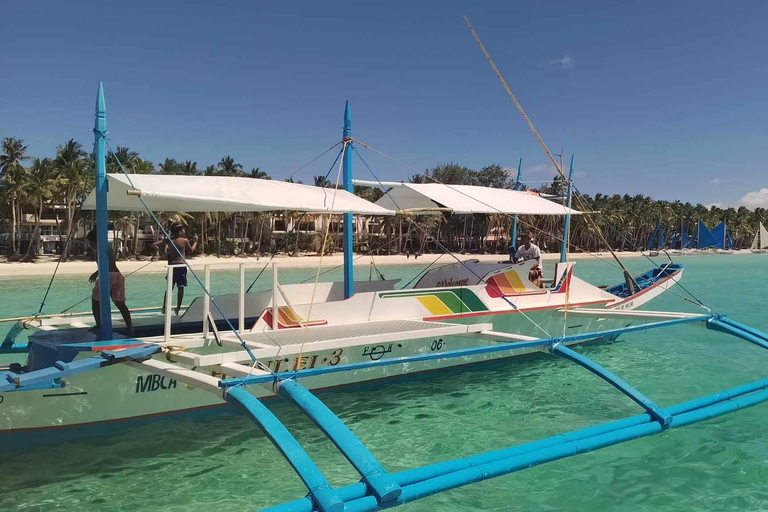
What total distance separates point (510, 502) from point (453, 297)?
15.1 ft

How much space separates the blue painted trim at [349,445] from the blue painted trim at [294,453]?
0.91 ft

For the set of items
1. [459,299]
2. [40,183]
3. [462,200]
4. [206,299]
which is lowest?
[459,299]

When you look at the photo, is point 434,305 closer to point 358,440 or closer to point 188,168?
point 358,440

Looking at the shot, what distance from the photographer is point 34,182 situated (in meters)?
40.5

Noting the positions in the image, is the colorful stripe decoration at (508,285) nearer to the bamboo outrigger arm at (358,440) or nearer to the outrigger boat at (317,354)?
the outrigger boat at (317,354)

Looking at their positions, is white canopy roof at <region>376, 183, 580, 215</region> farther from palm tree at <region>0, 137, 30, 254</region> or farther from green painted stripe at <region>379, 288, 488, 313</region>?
palm tree at <region>0, 137, 30, 254</region>

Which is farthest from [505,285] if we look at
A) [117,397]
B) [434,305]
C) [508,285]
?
[117,397]

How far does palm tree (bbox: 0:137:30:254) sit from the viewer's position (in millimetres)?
40250

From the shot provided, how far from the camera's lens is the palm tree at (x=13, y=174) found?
4025 cm

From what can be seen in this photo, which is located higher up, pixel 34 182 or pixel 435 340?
pixel 34 182

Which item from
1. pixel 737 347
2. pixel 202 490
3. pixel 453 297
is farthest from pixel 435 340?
pixel 737 347

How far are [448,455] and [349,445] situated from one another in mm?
3333

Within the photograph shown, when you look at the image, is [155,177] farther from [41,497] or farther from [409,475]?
[409,475]

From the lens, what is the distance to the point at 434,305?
10227 mm
